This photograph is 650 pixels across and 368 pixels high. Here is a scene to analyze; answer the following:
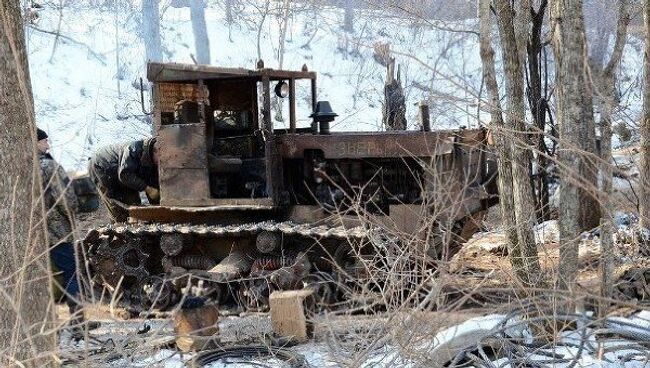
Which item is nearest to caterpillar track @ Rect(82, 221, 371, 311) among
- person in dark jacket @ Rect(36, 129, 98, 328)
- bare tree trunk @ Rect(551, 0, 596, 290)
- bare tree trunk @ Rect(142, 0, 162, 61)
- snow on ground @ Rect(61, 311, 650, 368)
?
person in dark jacket @ Rect(36, 129, 98, 328)

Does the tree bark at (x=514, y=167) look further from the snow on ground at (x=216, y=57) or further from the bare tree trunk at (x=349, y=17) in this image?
the bare tree trunk at (x=349, y=17)

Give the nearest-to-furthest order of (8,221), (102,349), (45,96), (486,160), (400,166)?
(8,221), (102,349), (400,166), (486,160), (45,96)

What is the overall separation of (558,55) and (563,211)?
4.02 ft

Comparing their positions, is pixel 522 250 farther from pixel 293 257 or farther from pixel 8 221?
pixel 8 221

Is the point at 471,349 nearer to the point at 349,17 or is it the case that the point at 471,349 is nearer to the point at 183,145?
the point at 183,145

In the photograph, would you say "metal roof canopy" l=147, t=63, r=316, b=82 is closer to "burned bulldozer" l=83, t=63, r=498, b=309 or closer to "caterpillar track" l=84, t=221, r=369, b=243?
"burned bulldozer" l=83, t=63, r=498, b=309

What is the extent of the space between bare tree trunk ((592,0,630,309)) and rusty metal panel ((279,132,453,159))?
1801mm

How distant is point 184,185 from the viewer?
9.53 meters

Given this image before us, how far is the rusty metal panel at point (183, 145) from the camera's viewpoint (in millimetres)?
9422

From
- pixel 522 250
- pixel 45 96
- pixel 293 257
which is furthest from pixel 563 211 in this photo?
pixel 45 96

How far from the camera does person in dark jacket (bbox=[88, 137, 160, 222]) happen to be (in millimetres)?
9820

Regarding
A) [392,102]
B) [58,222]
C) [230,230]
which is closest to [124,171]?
[230,230]

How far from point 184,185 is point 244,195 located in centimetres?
73

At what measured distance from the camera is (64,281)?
Answer: 788 centimetres
